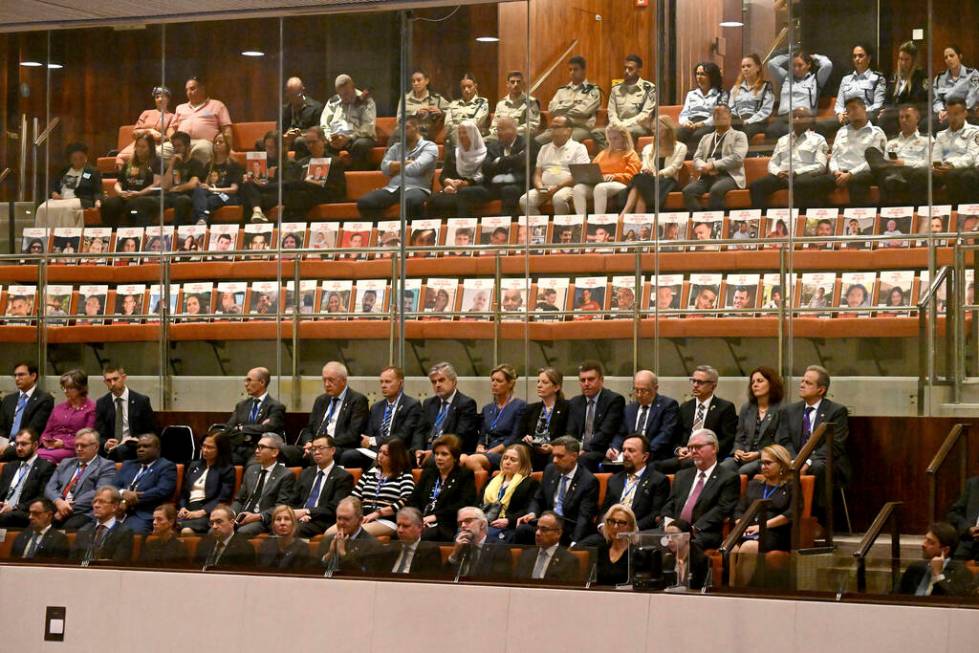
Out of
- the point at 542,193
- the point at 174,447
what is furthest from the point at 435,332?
the point at 174,447

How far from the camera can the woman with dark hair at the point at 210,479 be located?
8.09m

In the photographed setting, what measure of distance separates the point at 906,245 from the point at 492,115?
2.60 m

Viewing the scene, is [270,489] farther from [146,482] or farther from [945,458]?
[945,458]

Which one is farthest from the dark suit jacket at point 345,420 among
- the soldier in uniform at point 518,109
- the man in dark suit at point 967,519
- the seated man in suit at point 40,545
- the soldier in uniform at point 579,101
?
the man in dark suit at point 967,519

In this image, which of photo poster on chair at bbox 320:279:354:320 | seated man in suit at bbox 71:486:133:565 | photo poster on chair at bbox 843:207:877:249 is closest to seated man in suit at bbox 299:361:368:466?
photo poster on chair at bbox 320:279:354:320

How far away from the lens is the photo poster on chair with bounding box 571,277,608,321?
8812mm

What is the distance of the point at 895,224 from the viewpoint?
8.06 metres

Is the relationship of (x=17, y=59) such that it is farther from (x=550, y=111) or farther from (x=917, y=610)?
(x=917, y=610)

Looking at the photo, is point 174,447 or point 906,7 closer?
point 906,7

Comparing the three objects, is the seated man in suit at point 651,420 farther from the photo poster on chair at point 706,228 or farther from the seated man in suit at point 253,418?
the seated man in suit at point 253,418

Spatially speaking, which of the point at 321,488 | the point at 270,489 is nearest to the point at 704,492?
the point at 321,488

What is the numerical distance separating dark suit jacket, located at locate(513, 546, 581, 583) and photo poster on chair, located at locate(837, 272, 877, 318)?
2671 mm

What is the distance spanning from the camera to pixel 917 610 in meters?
5.43

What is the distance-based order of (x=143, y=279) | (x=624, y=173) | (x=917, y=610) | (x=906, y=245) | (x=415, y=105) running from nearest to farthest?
(x=917, y=610)
(x=906, y=245)
(x=624, y=173)
(x=415, y=105)
(x=143, y=279)
